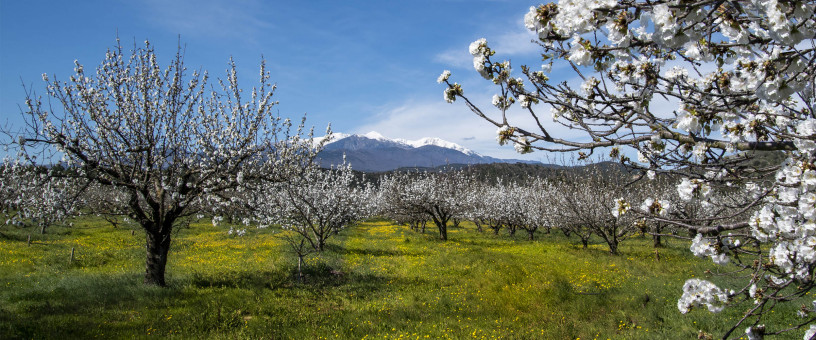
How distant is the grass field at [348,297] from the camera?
9.31 meters

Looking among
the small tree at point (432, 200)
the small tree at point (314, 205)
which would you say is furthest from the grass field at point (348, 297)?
the small tree at point (432, 200)

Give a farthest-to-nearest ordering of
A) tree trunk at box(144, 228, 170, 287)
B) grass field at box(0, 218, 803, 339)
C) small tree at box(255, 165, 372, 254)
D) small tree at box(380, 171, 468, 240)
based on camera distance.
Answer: small tree at box(380, 171, 468, 240), small tree at box(255, 165, 372, 254), tree trunk at box(144, 228, 170, 287), grass field at box(0, 218, 803, 339)

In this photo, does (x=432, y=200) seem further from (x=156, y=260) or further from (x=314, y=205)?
(x=156, y=260)

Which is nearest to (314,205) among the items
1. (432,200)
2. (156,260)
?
(432,200)

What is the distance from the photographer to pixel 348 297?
13.0m

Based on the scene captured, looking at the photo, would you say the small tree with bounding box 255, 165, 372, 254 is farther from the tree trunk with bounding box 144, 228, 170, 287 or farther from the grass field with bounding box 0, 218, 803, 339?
the tree trunk with bounding box 144, 228, 170, 287

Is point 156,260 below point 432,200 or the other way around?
below

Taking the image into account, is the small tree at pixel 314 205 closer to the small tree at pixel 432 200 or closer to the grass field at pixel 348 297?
the grass field at pixel 348 297

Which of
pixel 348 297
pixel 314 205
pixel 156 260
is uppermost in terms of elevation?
A: pixel 314 205

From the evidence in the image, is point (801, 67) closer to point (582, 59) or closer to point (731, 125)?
point (731, 125)

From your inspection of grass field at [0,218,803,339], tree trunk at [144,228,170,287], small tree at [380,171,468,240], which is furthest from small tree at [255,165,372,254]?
tree trunk at [144,228,170,287]

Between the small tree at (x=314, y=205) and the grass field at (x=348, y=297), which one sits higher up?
the small tree at (x=314, y=205)

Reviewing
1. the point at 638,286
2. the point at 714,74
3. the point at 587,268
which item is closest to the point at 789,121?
the point at 714,74

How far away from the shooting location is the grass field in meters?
9.31
